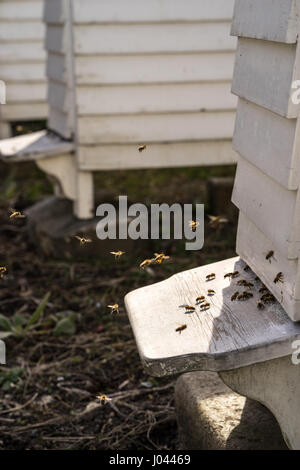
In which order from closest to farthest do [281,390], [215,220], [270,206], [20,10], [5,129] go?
[281,390] → [270,206] → [215,220] → [20,10] → [5,129]

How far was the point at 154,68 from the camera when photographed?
493 centimetres

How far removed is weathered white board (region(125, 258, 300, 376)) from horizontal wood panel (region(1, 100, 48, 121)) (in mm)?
6108

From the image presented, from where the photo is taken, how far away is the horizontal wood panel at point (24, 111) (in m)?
8.30

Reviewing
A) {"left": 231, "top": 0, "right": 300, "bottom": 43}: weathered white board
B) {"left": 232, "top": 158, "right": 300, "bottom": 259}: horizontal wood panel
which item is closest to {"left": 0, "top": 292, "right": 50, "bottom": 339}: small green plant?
{"left": 232, "top": 158, "right": 300, "bottom": 259}: horizontal wood panel

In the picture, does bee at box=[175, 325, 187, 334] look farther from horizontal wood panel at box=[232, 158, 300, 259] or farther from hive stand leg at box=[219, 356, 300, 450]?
horizontal wood panel at box=[232, 158, 300, 259]

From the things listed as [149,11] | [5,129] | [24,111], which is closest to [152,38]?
[149,11]

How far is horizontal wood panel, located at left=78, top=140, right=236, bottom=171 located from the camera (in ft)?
16.4

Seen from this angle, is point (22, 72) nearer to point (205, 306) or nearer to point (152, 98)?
point (152, 98)

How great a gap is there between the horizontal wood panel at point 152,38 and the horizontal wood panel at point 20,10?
3.56m

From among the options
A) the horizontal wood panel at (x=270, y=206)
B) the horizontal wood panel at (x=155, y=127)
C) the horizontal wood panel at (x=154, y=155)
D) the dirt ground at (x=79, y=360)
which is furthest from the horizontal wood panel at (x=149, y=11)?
the horizontal wood panel at (x=270, y=206)

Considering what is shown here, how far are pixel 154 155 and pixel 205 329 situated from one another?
9.95ft

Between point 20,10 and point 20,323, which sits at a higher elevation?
point 20,10

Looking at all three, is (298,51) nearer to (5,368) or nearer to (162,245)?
(5,368)

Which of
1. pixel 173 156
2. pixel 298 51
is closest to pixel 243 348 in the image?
pixel 298 51
